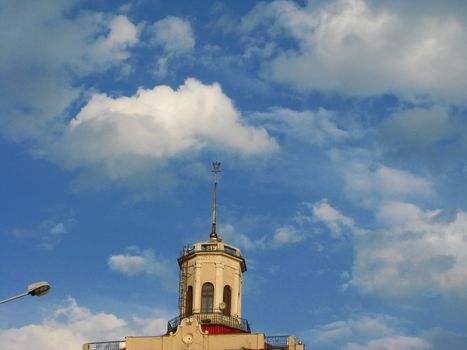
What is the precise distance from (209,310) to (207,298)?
1280 millimetres

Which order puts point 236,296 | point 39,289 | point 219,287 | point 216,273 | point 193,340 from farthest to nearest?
point 236,296
point 216,273
point 219,287
point 193,340
point 39,289

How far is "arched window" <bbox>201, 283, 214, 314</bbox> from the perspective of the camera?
8594 cm

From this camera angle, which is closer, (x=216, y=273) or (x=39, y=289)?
(x=39, y=289)

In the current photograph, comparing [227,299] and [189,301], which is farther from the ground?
[227,299]

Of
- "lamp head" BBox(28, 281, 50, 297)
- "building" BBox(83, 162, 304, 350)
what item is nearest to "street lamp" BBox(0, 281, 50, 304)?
"lamp head" BBox(28, 281, 50, 297)

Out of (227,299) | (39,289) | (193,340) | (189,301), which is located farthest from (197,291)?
(39,289)

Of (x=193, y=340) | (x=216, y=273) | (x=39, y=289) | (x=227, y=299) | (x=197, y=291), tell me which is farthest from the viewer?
(x=227, y=299)

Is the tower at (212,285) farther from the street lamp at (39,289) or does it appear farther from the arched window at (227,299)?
the street lamp at (39,289)

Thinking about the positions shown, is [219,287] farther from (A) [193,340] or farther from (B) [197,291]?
(A) [193,340]

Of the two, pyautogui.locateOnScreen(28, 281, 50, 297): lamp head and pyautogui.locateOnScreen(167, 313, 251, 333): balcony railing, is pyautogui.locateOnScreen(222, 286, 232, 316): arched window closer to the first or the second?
pyautogui.locateOnScreen(167, 313, 251, 333): balcony railing

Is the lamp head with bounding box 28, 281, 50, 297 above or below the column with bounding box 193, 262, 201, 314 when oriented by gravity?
below

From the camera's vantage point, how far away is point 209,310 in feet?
282

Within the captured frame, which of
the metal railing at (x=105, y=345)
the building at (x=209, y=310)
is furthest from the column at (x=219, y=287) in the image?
the metal railing at (x=105, y=345)

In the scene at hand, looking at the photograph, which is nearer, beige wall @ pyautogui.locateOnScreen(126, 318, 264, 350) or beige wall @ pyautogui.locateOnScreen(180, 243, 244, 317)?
beige wall @ pyautogui.locateOnScreen(126, 318, 264, 350)
